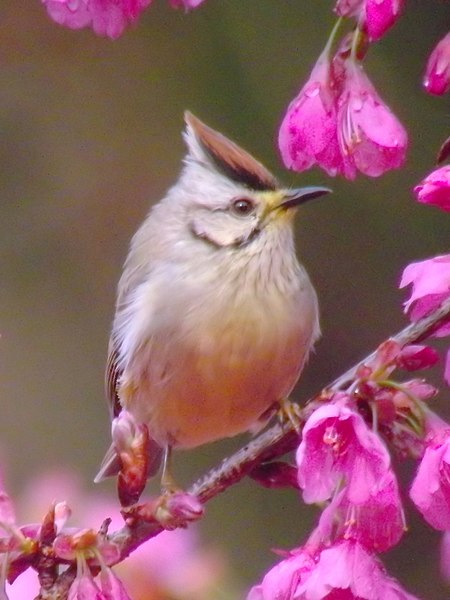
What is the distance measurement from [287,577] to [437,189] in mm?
204

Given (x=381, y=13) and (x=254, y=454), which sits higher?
Answer: (x=381, y=13)

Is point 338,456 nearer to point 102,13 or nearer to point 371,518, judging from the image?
point 371,518

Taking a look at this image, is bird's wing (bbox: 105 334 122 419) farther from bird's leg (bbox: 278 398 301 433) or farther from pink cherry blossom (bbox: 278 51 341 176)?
pink cherry blossom (bbox: 278 51 341 176)

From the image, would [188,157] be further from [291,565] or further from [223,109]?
[291,565]

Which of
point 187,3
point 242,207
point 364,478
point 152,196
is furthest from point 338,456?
point 152,196

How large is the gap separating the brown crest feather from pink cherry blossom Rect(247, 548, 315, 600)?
1.21ft

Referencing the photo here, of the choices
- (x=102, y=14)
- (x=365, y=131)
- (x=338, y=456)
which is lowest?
(x=338, y=456)

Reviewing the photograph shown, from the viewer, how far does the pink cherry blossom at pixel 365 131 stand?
0.57 meters

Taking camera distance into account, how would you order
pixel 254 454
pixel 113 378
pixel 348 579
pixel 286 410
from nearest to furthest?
Answer: pixel 348 579 < pixel 254 454 < pixel 286 410 < pixel 113 378

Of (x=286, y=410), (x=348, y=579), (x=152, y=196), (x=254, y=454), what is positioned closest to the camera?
(x=348, y=579)

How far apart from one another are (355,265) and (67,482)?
15.8 inches

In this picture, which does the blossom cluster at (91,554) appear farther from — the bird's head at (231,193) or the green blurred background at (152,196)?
the bird's head at (231,193)

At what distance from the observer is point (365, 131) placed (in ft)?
1.86

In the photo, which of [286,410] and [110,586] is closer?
[110,586]
